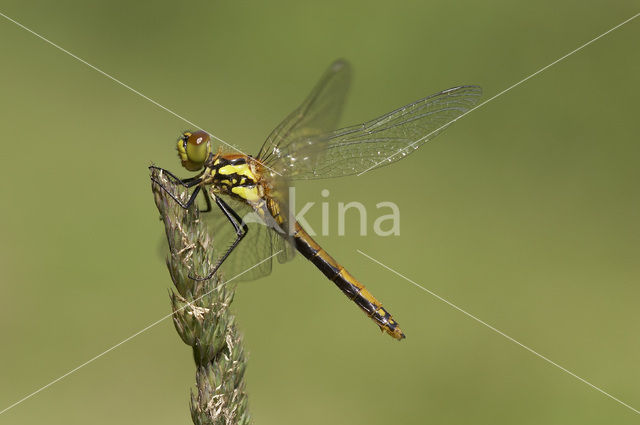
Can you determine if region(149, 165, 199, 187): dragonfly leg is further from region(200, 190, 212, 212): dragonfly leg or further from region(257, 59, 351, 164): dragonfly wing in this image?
region(257, 59, 351, 164): dragonfly wing

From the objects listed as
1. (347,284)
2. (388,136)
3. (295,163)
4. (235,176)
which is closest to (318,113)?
(295,163)

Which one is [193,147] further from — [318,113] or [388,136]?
[388,136]

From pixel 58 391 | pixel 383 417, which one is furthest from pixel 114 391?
pixel 383 417

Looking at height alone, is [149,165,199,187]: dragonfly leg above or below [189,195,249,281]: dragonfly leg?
above

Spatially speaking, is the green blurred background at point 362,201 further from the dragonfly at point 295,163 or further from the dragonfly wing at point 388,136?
the dragonfly wing at point 388,136

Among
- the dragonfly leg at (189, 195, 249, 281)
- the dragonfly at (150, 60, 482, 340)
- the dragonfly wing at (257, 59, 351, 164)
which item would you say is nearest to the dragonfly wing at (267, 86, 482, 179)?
the dragonfly at (150, 60, 482, 340)

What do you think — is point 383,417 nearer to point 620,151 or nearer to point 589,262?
point 589,262

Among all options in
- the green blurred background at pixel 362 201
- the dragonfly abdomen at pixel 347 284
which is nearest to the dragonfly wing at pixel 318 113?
the dragonfly abdomen at pixel 347 284
